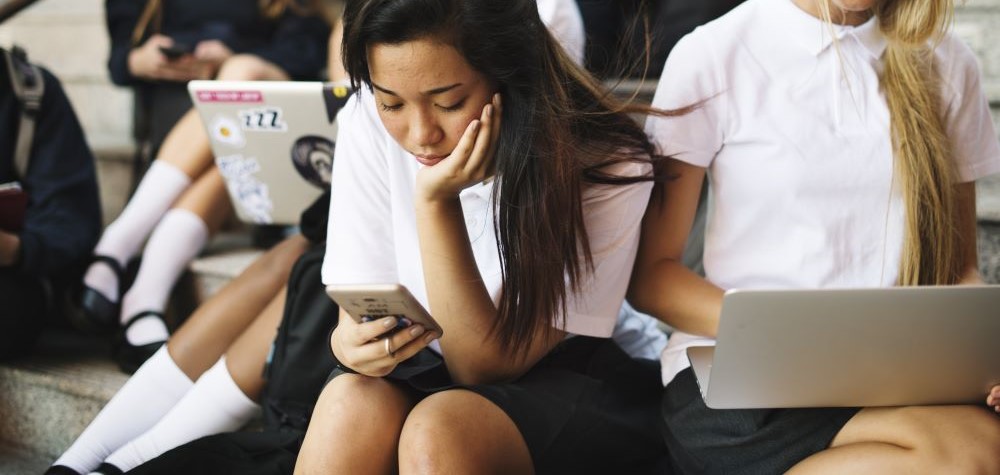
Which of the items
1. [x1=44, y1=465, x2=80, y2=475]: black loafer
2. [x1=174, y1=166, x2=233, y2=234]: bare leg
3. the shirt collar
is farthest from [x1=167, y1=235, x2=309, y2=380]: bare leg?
the shirt collar

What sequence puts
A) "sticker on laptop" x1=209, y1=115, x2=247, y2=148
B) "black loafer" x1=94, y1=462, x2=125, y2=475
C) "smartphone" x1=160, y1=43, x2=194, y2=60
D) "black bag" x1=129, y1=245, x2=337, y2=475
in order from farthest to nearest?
"smartphone" x1=160, y1=43, x2=194, y2=60 < "sticker on laptop" x1=209, y1=115, x2=247, y2=148 < "black loafer" x1=94, y1=462, x2=125, y2=475 < "black bag" x1=129, y1=245, x2=337, y2=475

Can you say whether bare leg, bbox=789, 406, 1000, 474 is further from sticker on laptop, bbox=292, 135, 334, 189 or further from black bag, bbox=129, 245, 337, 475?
sticker on laptop, bbox=292, 135, 334, 189

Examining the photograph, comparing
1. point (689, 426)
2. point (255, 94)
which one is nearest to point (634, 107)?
point (689, 426)

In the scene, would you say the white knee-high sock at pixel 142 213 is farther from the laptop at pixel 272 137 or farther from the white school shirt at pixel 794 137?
→ the white school shirt at pixel 794 137

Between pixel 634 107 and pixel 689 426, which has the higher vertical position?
pixel 634 107

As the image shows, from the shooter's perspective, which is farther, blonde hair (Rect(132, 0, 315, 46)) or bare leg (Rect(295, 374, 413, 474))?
blonde hair (Rect(132, 0, 315, 46))

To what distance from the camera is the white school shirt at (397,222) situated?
1136 millimetres

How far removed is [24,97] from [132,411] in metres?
0.66

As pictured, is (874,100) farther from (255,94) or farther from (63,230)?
(63,230)

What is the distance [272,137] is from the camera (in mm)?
1478

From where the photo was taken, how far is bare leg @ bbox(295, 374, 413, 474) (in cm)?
102

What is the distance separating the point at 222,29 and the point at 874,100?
1465mm

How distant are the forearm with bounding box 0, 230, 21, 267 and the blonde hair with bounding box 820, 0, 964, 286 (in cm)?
134

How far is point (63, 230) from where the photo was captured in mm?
1781
